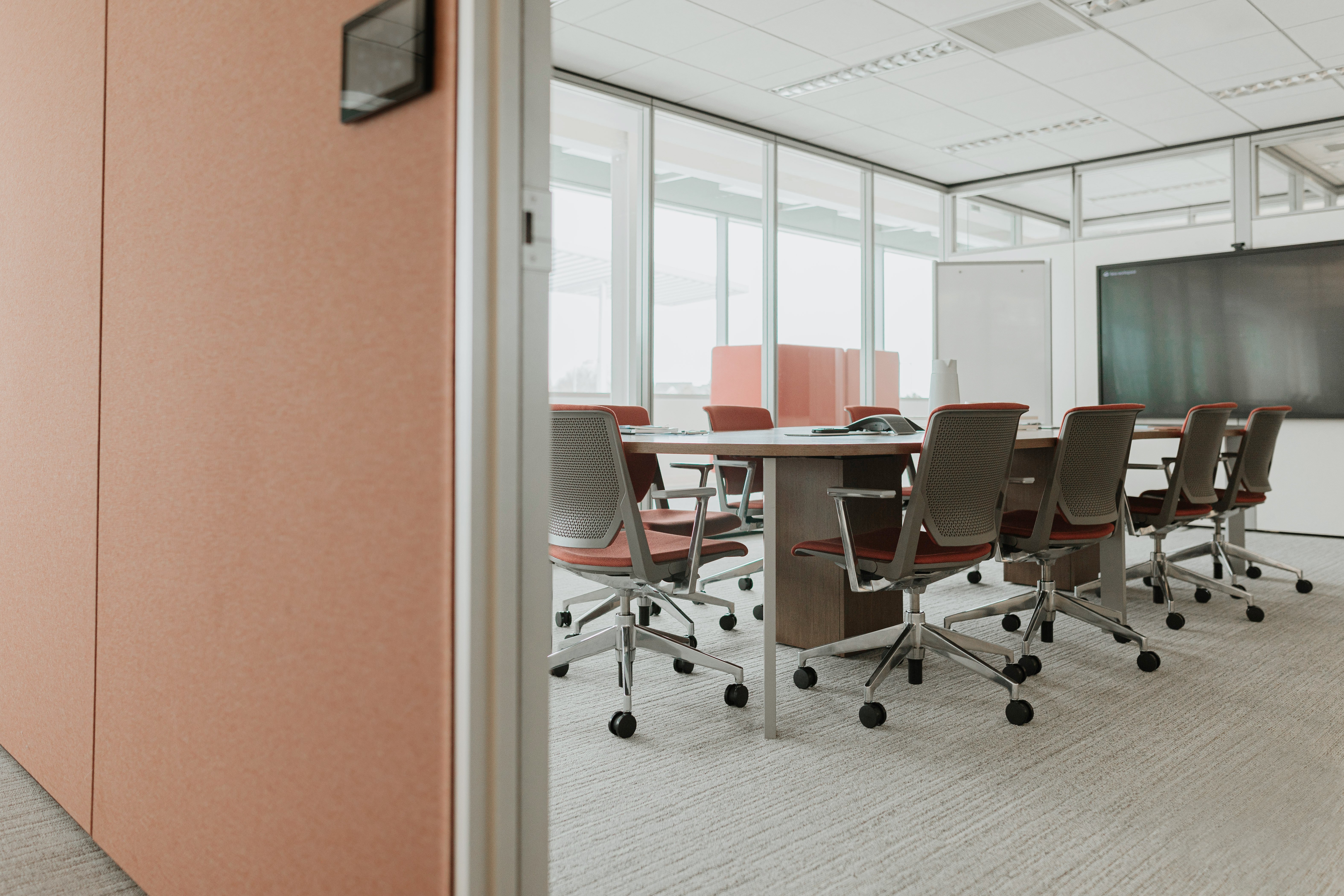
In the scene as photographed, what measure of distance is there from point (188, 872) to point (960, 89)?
5648 millimetres

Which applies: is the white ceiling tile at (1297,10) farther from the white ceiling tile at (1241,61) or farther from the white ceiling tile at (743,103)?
the white ceiling tile at (743,103)

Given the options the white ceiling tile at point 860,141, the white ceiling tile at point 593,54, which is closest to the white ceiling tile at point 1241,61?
the white ceiling tile at point 860,141

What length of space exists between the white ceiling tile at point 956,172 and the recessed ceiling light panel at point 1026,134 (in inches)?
12.5

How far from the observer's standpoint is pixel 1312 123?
623 cm

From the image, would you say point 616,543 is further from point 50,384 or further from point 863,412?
point 863,412

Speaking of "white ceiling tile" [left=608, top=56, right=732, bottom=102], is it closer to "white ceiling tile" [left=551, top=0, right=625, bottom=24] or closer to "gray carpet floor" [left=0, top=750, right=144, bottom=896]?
"white ceiling tile" [left=551, top=0, right=625, bottom=24]

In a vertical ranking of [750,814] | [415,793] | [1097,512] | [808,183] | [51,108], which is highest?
[808,183]

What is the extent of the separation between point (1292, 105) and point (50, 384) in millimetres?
7009

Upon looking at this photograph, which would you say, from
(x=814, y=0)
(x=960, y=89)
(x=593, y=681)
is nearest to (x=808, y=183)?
(x=960, y=89)

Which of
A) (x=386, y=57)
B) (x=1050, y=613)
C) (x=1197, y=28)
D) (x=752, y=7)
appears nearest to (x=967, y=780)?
(x=1050, y=613)

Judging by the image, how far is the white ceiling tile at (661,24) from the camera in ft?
14.5

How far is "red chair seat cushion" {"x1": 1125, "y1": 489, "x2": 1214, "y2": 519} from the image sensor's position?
370 cm

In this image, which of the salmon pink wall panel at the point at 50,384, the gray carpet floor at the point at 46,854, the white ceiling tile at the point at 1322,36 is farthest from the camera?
the white ceiling tile at the point at 1322,36

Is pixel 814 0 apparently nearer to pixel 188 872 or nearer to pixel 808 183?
pixel 808 183
